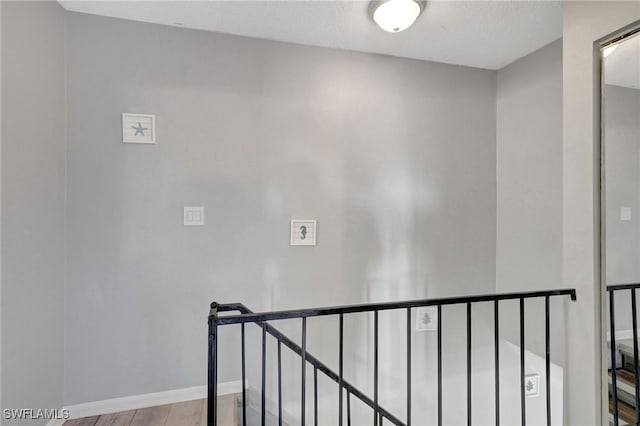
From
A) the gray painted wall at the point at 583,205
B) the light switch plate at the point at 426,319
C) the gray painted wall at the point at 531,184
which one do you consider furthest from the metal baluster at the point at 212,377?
the gray painted wall at the point at 531,184

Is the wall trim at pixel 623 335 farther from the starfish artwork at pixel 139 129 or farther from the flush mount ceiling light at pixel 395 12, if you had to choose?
the starfish artwork at pixel 139 129

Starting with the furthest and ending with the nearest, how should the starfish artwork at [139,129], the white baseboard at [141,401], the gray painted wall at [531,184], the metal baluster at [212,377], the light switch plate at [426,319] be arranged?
the light switch plate at [426,319]
the gray painted wall at [531,184]
the starfish artwork at [139,129]
the white baseboard at [141,401]
the metal baluster at [212,377]

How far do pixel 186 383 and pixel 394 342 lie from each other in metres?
1.51

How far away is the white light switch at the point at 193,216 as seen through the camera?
2.27 m

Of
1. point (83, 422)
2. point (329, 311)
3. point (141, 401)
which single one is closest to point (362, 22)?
point (329, 311)

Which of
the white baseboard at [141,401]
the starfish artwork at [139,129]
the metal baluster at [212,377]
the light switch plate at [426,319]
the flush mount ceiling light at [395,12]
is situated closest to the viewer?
the metal baluster at [212,377]

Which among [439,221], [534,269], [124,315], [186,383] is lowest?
[186,383]

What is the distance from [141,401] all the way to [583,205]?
270cm

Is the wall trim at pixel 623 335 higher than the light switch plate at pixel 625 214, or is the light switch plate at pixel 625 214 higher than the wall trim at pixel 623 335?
the light switch plate at pixel 625 214

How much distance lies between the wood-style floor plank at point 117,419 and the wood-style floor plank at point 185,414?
0.23 meters

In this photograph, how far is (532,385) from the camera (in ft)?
9.54

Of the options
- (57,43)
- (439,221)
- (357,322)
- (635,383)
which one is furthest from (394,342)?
(57,43)

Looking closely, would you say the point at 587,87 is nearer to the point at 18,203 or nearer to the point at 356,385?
the point at 356,385

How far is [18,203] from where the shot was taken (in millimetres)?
1625
